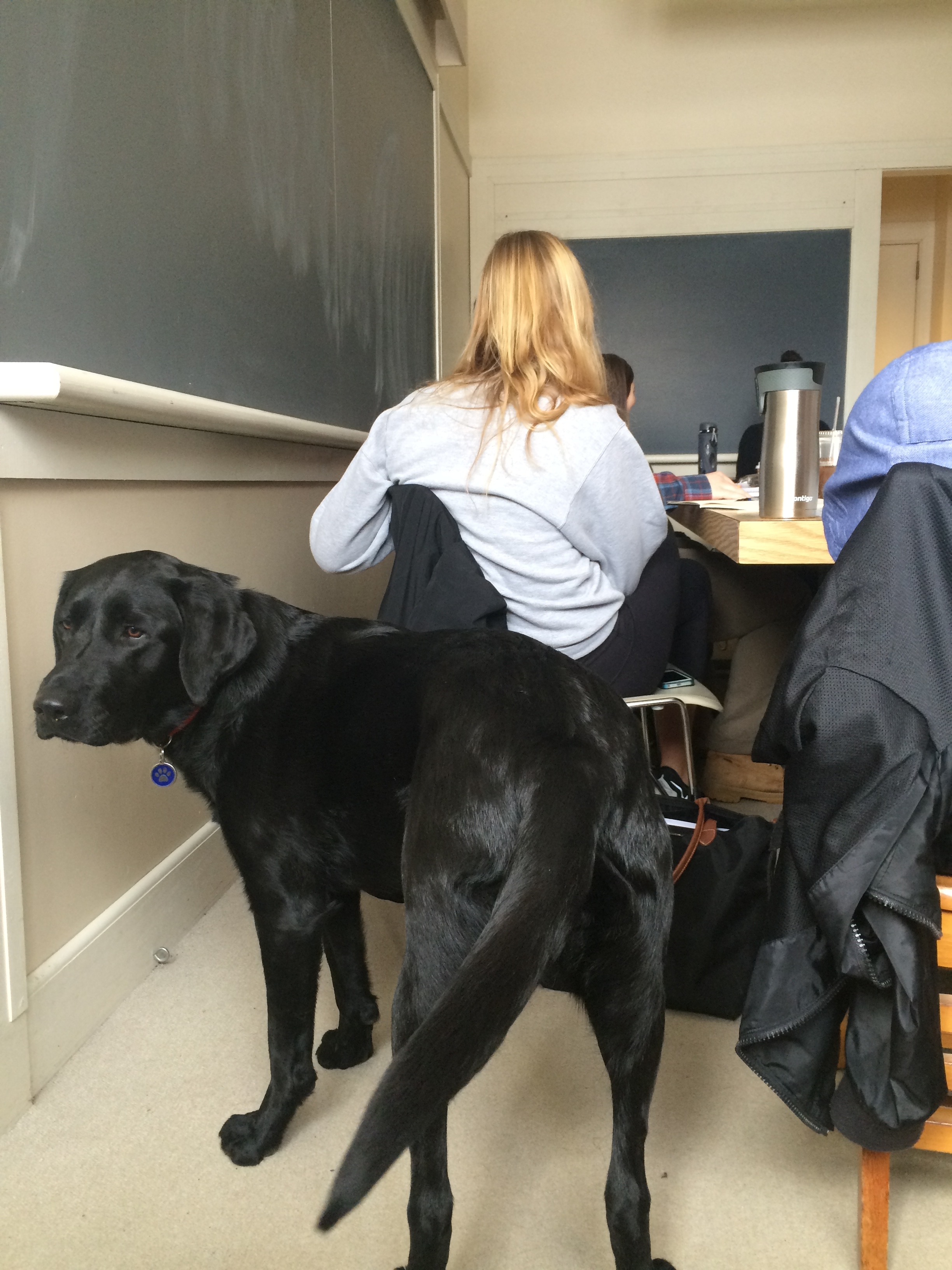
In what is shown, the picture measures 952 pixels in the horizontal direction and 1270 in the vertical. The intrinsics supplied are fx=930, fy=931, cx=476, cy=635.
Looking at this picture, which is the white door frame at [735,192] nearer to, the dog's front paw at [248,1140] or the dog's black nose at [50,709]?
the dog's black nose at [50,709]

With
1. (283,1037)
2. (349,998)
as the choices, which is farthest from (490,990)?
(349,998)

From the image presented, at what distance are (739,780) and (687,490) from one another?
794mm

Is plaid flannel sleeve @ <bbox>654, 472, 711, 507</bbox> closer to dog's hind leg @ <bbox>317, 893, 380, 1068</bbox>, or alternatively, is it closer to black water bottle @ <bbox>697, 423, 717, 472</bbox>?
black water bottle @ <bbox>697, 423, 717, 472</bbox>

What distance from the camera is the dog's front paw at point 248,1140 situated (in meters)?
1.20

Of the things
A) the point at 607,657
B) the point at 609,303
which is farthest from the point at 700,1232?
the point at 609,303

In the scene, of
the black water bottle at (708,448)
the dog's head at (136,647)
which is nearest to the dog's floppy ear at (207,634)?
the dog's head at (136,647)

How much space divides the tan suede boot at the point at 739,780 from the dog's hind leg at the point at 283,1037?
1.55 metres

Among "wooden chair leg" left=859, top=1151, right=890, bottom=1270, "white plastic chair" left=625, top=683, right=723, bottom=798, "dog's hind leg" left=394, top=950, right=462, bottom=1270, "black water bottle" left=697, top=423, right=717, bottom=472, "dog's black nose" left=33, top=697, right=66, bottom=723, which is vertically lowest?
"wooden chair leg" left=859, top=1151, right=890, bottom=1270

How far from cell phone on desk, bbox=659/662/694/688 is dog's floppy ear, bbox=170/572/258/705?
2.72ft

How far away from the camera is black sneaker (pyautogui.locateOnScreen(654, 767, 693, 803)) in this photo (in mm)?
1837

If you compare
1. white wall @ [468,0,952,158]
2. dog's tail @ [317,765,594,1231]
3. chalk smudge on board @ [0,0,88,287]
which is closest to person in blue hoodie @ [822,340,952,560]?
dog's tail @ [317,765,594,1231]

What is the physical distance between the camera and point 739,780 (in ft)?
8.18

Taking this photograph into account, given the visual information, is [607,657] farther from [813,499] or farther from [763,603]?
[763,603]

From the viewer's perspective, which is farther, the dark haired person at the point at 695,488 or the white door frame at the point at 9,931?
the dark haired person at the point at 695,488
